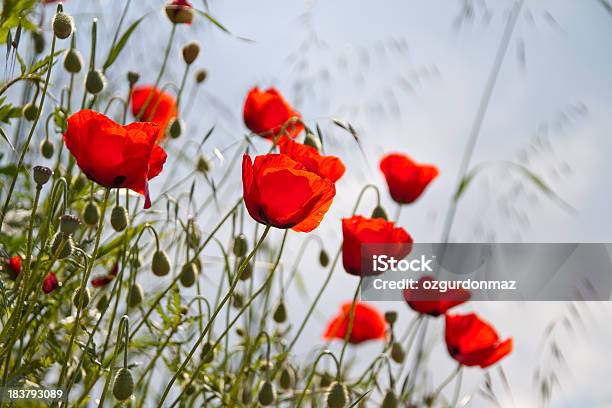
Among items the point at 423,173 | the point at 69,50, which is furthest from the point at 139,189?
the point at 423,173

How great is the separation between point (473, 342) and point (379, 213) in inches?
14.1

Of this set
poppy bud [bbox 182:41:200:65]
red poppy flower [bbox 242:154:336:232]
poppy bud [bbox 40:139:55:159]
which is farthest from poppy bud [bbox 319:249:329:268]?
red poppy flower [bbox 242:154:336:232]

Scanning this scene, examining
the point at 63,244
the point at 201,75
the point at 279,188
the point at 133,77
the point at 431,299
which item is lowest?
the point at 63,244

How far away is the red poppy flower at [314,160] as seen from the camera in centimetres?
100

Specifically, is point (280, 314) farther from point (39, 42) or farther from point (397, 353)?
point (39, 42)

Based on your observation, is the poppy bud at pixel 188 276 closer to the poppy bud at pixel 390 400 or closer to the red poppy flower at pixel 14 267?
the red poppy flower at pixel 14 267

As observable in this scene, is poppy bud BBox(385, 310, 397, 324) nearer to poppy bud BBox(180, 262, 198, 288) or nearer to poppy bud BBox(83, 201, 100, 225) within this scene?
poppy bud BBox(180, 262, 198, 288)

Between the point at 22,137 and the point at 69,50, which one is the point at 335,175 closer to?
the point at 69,50

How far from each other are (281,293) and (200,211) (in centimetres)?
20

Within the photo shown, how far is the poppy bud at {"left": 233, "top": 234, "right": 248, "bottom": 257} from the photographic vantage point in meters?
1.18

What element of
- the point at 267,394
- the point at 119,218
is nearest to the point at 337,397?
the point at 267,394

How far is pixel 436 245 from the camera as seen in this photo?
154cm

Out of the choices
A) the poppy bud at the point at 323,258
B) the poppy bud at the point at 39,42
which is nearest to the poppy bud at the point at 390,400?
the poppy bud at the point at 323,258

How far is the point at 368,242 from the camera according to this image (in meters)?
1.10
